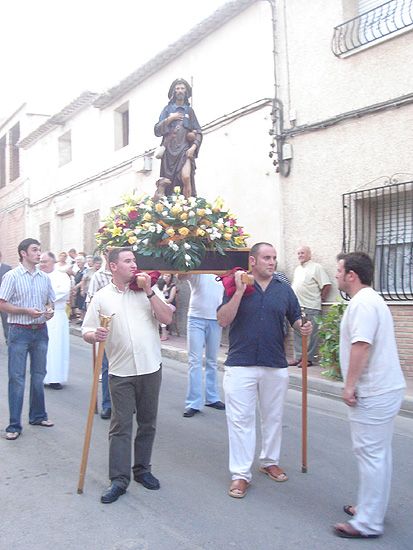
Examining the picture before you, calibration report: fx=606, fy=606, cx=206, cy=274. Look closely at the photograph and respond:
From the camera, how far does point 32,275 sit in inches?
248

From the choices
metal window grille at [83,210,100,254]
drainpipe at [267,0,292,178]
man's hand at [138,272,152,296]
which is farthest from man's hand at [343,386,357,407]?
metal window grille at [83,210,100,254]

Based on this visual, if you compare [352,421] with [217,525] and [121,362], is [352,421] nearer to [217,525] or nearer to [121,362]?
[217,525]

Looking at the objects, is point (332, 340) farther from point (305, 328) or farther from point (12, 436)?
point (12, 436)

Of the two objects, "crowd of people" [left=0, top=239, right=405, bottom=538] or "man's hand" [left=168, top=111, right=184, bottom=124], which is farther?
"man's hand" [left=168, top=111, right=184, bottom=124]

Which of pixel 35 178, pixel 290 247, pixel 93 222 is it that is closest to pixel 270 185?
pixel 290 247

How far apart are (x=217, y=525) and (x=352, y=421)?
1.12m

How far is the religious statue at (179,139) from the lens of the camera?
734 centimetres

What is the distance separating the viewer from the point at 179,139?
7.48 m

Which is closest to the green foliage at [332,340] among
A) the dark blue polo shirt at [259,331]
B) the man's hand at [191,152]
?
the man's hand at [191,152]

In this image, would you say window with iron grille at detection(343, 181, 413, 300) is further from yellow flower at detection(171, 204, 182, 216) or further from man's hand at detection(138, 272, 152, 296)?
man's hand at detection(138, 272, 152, 296)

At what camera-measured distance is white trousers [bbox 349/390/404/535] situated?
3.76m

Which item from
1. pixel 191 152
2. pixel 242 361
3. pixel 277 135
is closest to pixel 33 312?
pixel 242 361

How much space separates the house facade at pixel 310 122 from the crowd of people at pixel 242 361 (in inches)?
183

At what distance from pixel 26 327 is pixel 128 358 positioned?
2065 millimetres
